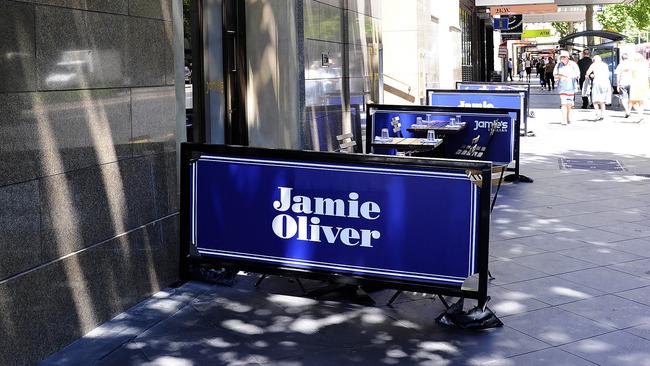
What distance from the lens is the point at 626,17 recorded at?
7250 centimetres

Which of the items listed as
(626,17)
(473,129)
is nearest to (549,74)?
(626,17)

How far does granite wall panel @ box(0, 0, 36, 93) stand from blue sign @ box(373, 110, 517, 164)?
7372 mm

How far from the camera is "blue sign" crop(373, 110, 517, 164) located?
12266 millimetres

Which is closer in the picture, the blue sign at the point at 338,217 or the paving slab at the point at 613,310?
the blue sign at the point at 338,217

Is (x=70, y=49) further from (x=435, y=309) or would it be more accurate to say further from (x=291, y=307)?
(x=435, y=309)

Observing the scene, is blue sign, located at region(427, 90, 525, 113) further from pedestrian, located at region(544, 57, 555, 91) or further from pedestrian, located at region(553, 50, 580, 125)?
pedestrian, located at region(544, 57, 555, 91)

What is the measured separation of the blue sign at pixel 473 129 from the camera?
1227 cm

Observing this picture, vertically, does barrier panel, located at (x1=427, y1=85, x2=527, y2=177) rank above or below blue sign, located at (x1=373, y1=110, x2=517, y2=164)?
above

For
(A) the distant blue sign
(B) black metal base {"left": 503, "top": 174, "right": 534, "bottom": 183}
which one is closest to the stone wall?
(B) black metal base {"left": 503, "top": 174, "right": 534, "bottom": 183}

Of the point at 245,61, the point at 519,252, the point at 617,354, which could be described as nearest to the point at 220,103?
the point at 245,61

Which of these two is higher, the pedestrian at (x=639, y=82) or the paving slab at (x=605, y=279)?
the pedestrian at (x=639, y=82)

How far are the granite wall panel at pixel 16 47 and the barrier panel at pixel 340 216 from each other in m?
1.72

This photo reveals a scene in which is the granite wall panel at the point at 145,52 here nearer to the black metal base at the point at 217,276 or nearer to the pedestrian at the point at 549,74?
the black metal base at the point at 217,276

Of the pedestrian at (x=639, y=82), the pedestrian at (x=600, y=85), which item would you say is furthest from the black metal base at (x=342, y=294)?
the pedestrian at (x=600, y=85)
